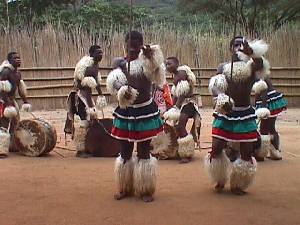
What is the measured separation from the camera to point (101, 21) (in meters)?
20.5

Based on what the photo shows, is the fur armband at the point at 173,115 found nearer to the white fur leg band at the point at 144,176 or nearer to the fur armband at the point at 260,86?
the fur armband at the point at 260,86

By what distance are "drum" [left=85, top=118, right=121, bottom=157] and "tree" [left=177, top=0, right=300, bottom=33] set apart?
45.8 feet

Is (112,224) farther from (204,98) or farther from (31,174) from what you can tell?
(204,98)

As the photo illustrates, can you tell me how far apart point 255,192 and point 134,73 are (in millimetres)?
1699

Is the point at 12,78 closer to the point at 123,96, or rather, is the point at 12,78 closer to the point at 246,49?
the point at 123,96

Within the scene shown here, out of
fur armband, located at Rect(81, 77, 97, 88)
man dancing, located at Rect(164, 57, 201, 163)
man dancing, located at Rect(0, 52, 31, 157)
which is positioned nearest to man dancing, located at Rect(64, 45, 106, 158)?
fur armband, located at Rect(81, 77, 97, 88)

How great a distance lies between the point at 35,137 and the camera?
788 cm

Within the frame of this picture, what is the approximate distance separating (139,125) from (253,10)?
60.5ft

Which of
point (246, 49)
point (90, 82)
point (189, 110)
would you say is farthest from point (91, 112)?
point (246, 49)

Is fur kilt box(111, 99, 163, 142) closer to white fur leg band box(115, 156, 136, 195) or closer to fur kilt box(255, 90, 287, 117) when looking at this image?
white fur leg band box(115, 156, 136, 195)

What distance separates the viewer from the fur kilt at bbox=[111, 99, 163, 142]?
5.31 m

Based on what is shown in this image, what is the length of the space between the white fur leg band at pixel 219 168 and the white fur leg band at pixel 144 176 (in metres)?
0.62

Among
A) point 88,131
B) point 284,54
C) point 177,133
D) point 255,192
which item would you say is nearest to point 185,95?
point 177,133

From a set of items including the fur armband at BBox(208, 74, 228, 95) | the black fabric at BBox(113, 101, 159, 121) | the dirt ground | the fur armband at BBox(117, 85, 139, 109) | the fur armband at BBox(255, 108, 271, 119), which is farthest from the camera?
the fur armband at BBox(255, 108, 271, 119)
